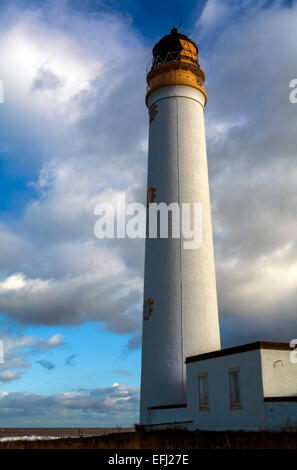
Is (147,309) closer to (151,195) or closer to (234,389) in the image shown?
(151,195)

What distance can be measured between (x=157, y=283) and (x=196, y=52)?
693 inches

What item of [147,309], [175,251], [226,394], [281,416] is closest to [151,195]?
[175,251]

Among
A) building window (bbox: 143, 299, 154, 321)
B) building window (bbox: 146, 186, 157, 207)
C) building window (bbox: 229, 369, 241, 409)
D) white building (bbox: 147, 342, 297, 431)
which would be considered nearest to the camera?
white building (bbox: 147, 342, 297, 431)

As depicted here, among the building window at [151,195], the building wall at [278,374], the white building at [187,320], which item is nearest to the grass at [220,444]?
the white building at [187,320]

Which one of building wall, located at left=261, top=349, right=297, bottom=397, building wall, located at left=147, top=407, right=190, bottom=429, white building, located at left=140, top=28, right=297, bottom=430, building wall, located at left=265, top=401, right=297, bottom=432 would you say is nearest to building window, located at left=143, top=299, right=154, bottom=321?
white building, located at left=140, top=28, right=297, bottom=430

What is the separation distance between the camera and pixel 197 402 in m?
22.1

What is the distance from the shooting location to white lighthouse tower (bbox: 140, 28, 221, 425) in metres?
25.1

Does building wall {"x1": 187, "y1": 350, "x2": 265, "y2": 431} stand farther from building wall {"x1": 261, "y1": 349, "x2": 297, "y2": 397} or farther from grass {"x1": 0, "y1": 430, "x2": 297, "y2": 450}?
grass {"x1": 0, "y1": 430, "x2": 297, "y2": 450}

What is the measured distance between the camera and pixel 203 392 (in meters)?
22.0

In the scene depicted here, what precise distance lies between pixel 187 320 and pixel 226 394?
5.70 m

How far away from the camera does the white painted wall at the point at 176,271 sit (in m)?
25.1

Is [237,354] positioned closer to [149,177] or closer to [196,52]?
[149,177]

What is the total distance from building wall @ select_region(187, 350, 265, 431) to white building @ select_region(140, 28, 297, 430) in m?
0.04
